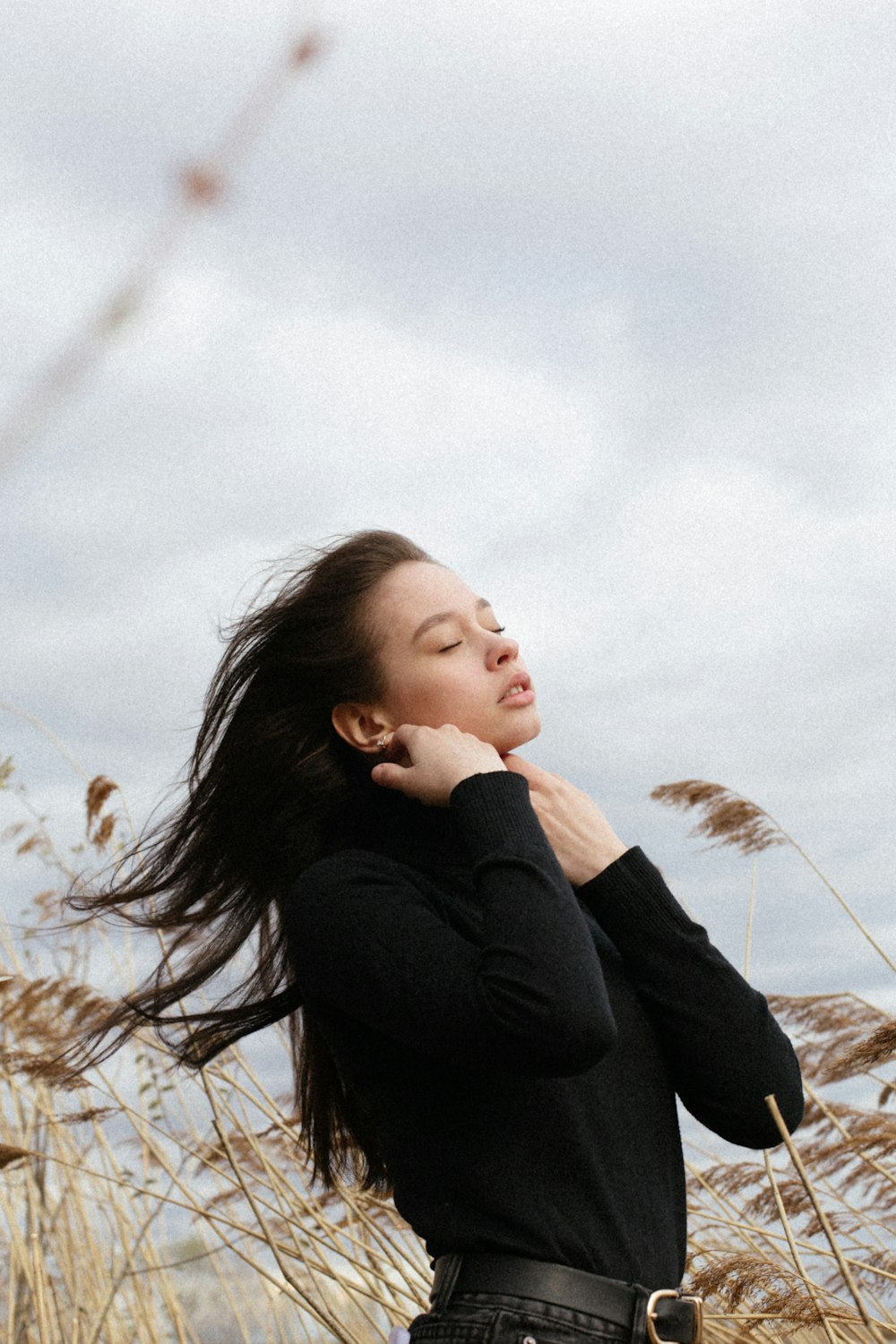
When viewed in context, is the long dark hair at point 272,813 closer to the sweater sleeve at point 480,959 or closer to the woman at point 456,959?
the woman at point 456,959

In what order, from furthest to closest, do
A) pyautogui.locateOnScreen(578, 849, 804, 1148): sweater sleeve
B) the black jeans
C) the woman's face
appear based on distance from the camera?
the woman's face < pyautogui.locateOnScreen(578, 849, 804, 1148): sweater sleeve < the black jeans

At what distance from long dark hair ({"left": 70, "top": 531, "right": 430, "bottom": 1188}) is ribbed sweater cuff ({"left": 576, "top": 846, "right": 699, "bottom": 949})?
360mm

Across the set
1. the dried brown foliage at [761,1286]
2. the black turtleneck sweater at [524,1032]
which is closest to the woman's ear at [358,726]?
the black turtleneck sweater at [524,1032]

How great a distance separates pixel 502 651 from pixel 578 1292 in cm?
71

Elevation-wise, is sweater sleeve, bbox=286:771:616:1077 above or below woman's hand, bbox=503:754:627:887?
below

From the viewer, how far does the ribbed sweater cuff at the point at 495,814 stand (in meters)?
1.43

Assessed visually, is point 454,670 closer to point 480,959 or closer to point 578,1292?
point 480,959

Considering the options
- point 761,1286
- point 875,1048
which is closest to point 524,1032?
point 875,1048

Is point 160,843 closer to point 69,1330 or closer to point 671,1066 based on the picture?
point 671,1066

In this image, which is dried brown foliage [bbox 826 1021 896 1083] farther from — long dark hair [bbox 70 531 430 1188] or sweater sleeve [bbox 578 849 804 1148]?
long dark hair [bbox 70 531 430 1188]

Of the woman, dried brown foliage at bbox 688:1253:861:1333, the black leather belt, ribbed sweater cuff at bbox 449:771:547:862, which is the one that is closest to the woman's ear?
the woman

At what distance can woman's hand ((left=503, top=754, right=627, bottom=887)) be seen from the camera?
1628mm

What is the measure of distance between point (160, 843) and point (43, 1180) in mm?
1669

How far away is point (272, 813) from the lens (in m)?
1.79
